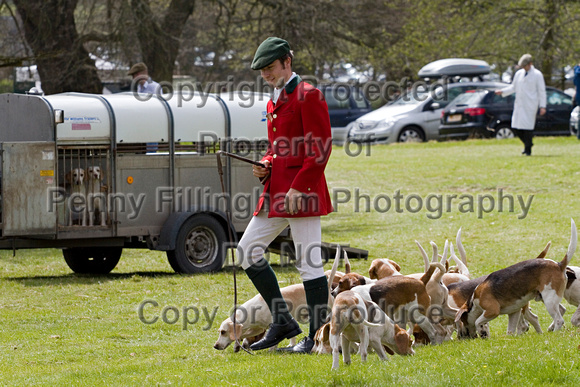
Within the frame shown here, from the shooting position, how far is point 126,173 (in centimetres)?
1176

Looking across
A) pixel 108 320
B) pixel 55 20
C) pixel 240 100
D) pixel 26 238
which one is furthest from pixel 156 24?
pixel 108 320

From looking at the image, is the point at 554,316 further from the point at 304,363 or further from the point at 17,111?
the point at 17,111

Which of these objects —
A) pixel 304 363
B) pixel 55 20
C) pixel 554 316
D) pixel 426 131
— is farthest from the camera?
pixel 426 131

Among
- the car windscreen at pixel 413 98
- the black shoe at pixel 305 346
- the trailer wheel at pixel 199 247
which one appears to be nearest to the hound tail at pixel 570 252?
the black shoe at pixel 305 346

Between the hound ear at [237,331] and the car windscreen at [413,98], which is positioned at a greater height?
the car windscreen at [413,98]

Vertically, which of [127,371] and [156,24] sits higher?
[156,24]

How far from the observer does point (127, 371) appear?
644 cm

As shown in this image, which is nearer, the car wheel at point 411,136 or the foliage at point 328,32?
the foliage at point 328,32

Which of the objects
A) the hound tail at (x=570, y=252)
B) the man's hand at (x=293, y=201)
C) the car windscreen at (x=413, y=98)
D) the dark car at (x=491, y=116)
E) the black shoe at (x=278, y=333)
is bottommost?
the black shoe at (x=278, y=333)

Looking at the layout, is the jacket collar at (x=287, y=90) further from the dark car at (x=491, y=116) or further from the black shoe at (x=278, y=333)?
the dark car at (x=491, y=116)

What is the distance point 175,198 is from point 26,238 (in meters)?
1.91

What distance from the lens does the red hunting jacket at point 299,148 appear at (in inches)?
250

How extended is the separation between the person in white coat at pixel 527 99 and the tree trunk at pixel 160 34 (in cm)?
740

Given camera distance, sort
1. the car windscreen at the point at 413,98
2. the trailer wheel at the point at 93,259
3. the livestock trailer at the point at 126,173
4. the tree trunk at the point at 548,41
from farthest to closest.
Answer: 1. the tree trunk at the point at 548,41
2. the car windscreen at the point at 413,98
3. the trailer wheel at the point at 93,259
4. the livestock trailer at the point at 126,173
